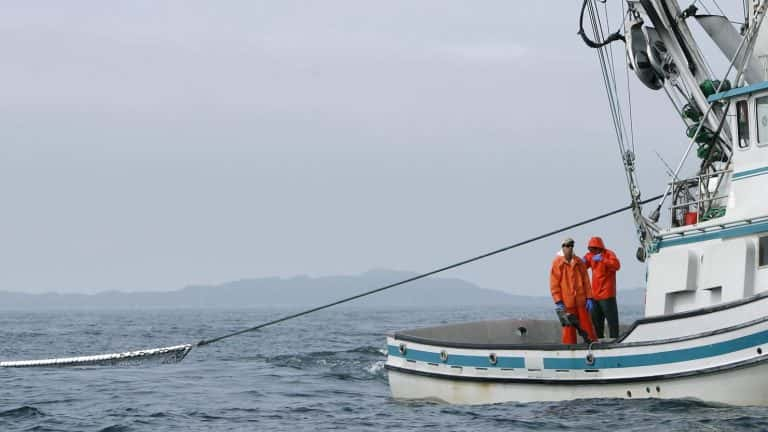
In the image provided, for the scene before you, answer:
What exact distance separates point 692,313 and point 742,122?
3.00m

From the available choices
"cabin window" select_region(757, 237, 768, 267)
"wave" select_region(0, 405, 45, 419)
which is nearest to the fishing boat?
"cabin window" select_region(757, 237, 768, 267)

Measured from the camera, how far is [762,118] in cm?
1631

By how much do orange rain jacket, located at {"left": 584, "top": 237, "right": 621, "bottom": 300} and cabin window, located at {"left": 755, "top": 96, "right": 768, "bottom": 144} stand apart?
258cm

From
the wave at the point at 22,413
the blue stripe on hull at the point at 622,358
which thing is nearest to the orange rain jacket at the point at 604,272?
the blue stripe on hull at the point at 622,358

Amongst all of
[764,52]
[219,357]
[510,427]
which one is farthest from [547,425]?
[219,357]

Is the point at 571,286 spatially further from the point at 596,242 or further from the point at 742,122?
the point at 742,122

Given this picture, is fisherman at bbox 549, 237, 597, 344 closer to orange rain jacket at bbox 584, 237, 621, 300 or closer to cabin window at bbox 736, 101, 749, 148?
orange rain jacket at bbox 584, 237, 621, 300

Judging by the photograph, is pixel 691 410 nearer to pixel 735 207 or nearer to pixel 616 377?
pixel 616 377

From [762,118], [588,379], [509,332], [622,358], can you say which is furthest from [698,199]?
[509,332]

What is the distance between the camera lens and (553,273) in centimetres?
1759

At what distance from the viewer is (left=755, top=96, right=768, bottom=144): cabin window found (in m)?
16.2

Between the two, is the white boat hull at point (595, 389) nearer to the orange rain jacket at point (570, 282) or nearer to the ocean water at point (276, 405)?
the ocean water at point (276, 405)

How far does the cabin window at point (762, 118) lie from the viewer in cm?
1625

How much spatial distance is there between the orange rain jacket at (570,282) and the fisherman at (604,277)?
199 mm
